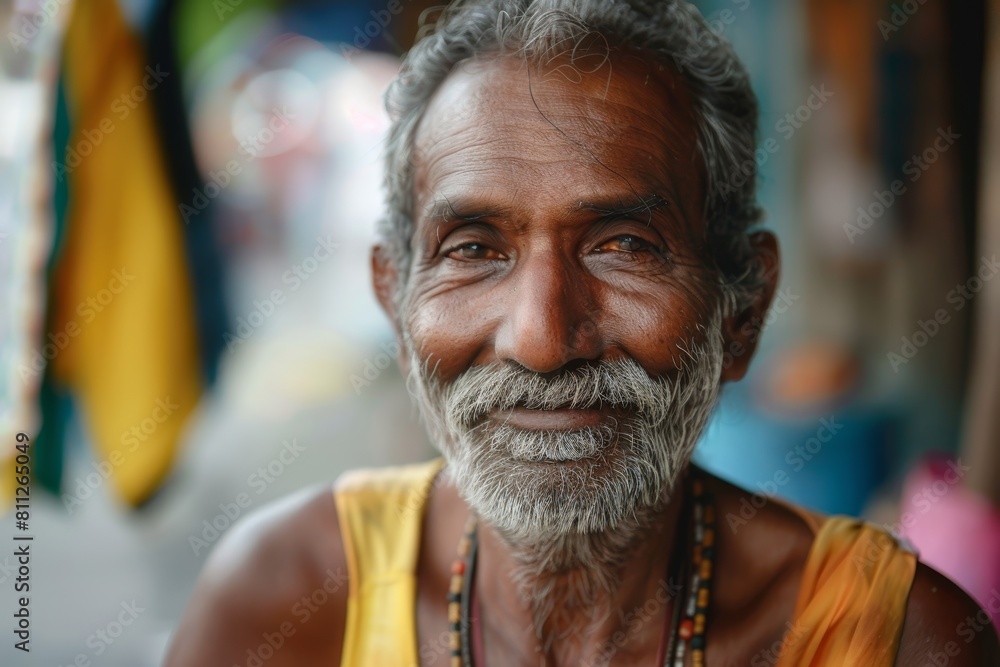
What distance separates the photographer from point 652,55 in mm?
1628

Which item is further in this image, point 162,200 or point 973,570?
point 162,200

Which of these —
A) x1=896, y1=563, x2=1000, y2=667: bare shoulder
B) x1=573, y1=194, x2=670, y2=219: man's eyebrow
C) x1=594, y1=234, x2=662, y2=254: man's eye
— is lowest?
x1=896, y1=563, x2=1000, y2=667: bare shoulder

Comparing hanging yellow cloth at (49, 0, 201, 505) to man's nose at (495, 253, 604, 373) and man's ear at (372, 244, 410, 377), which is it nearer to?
man's ear at (372, 244, 410, 377)

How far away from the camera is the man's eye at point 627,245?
1.50 metres

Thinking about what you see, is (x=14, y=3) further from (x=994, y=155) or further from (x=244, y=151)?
(x=994, y=155)

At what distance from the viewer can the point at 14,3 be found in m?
2.69

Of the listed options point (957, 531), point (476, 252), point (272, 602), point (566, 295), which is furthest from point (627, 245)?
point (957, 531)

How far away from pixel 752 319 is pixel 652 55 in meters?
0.62

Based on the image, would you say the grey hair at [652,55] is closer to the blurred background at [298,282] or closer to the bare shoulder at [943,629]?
the bare shoulder at [943,629]

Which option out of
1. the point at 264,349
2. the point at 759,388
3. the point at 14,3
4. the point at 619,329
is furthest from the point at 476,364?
the point at 264,349

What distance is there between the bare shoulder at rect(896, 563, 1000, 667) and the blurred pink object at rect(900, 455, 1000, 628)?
0.85 m

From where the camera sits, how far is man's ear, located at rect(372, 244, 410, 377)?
1859 millimetres

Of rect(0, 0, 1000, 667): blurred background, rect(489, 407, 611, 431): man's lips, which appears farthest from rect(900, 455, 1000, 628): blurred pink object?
rect(489, 407, 611, 431): man's lips

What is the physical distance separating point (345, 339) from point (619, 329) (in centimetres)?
335
